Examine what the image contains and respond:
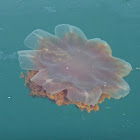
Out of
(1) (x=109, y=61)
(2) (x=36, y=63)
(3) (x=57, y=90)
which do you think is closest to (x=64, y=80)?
(3) (x=57, y=90)

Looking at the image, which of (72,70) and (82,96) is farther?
(72,70)

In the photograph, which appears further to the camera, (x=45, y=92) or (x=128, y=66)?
(x=128, y=66)

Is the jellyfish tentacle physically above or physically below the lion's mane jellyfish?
below

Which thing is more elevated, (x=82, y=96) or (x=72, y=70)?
(x=72, y=70)

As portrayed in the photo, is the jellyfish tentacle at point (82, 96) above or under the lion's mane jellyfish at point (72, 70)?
under

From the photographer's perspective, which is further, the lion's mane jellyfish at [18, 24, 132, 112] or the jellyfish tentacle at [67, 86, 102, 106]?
the lion's mane jellyfish at [18, 24, 132, 112]

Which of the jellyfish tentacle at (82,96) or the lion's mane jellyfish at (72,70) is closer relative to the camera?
the jellyfish tentacle at (82,96)

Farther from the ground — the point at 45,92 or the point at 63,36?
the point at 63,36

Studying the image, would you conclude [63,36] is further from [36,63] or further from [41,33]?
[36,63]
